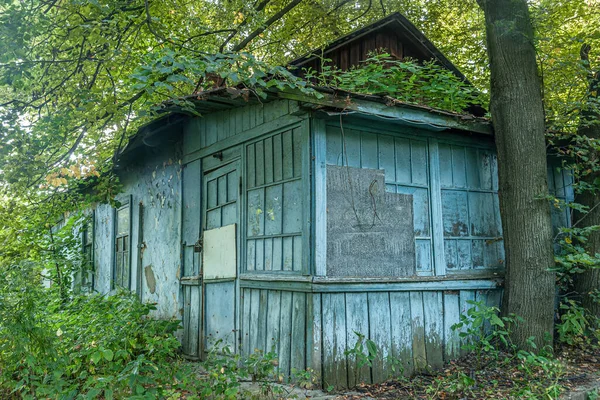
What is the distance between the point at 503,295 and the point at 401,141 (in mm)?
2239

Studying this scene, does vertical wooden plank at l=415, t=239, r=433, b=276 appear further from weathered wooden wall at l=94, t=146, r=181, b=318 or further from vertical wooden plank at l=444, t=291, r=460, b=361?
weathered wooden wall at l=94, t=146, r=181, b=318

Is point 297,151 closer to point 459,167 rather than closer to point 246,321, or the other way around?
point 246,321

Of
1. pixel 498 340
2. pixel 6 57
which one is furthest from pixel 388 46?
pixel 6 57

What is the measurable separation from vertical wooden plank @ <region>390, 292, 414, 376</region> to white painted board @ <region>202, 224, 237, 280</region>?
6.39ft

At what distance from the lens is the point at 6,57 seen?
5012 millimetres

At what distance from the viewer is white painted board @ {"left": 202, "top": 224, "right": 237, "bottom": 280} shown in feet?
20.4

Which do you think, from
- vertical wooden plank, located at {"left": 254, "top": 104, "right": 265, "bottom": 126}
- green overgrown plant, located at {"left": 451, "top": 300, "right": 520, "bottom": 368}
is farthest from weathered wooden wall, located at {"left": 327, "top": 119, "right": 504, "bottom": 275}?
vertical wooden plank, located at {"left": 254, "top": 104, "right": 265, "bottom": 126}

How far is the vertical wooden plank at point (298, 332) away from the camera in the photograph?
4.86 m

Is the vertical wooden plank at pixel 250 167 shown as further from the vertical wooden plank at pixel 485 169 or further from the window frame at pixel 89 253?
the window frame at pixel 89 253

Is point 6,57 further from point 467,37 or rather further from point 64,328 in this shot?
point 467,37

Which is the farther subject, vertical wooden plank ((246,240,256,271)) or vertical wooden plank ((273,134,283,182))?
vertical wooden plank ((246,240,256,271))

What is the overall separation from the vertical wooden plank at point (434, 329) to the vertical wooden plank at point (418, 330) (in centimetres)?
6

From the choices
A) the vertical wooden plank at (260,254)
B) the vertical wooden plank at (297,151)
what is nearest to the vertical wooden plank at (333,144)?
the vertical wooden plank at (297,151)

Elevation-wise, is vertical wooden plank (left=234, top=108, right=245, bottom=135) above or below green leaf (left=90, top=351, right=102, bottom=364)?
above
